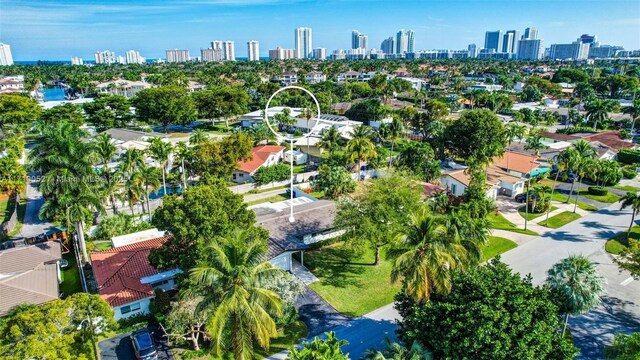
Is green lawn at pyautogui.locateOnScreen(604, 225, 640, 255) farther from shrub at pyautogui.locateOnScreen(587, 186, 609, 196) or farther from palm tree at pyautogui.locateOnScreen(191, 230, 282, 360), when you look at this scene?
palm tree at pyautogui.locateOnScreen(191, 230, 282, 360)

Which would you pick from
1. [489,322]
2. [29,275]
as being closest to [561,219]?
[489,322]

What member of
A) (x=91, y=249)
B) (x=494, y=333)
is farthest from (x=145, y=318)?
(x=494, y=333)

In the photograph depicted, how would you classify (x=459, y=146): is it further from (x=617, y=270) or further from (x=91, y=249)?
(x=91, y=249)

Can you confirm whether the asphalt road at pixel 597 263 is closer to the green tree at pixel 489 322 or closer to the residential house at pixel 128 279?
the green tree at pixel 489 322

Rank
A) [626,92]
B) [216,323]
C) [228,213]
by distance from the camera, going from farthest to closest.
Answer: [626,92] → [228,213] → [216,323]

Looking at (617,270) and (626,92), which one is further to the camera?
(626,92)

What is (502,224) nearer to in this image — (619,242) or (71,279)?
(619,242)
